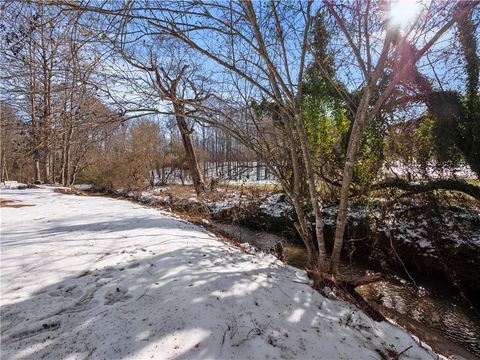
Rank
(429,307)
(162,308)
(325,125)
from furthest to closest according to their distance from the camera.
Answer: (325,125)
(429,307)
(162,308)

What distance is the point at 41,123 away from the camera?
3934 millimetres

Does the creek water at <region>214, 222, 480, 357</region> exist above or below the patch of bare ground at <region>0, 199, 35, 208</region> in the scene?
below

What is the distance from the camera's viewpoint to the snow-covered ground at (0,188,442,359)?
2.01 metres

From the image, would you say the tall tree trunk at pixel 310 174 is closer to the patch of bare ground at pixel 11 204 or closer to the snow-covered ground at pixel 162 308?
the snow-covered ground at pixel 162 308

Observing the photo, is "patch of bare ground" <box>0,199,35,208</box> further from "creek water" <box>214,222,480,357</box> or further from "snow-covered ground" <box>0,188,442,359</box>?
"creek water" <box>214,222,480,357</box>

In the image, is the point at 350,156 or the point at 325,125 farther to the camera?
the point at 325,125

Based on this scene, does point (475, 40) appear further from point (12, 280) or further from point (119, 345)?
point (12, 280)

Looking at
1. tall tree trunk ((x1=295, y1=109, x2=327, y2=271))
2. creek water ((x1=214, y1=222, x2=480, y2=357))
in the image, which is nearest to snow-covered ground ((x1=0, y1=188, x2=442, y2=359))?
tall tree trunk ((x1=295, y1=109, x2=327, y2=271))

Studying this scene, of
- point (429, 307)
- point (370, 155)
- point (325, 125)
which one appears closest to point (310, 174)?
point (429, 307)

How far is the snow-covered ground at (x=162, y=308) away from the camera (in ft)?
6.59

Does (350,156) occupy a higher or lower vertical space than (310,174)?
higher

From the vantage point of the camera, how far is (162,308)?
2396mm

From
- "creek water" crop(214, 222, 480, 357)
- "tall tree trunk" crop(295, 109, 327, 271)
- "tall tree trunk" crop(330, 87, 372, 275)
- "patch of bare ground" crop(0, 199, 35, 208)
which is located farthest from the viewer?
"patch of bare ground" crop(0, 199, 35, 208)

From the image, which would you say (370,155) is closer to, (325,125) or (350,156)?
(325,125)
